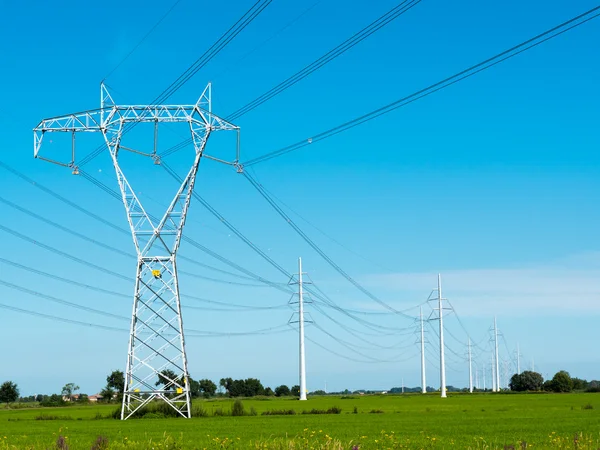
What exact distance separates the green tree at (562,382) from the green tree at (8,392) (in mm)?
121873

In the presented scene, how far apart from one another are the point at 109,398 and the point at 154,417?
78140 millimetres

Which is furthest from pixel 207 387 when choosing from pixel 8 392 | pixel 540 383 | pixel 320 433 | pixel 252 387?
pixel 320 433

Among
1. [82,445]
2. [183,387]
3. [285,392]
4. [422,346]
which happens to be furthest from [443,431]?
[285,392]

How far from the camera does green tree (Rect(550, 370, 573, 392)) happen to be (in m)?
182

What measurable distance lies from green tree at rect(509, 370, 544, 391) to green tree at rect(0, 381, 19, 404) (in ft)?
382

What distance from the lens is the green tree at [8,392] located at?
172875 millimetres

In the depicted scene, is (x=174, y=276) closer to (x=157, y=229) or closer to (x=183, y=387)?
(x=157, y=229)

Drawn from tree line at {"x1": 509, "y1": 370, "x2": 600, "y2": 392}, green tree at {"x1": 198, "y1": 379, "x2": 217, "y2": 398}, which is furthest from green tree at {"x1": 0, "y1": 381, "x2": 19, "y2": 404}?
tree line at {"x1": 509, "y1": 370, "x2": 600, "y2": 392}

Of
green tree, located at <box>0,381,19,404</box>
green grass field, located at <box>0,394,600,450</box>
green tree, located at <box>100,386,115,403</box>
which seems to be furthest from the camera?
green tree, located at <box>0,381,19,404</box>

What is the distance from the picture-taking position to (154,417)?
6047 centimetres

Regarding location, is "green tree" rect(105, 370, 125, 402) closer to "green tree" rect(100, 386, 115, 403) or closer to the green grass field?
"green tree" rect(100, 386, 115, 403)

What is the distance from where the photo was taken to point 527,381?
190875 millimetres

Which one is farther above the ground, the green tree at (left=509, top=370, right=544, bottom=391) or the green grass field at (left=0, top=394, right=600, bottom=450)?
the green tree at (left=509, top=370, right=544, bottom=391)

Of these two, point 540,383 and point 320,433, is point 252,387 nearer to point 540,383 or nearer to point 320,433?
point 540,383
